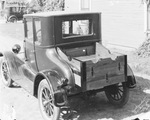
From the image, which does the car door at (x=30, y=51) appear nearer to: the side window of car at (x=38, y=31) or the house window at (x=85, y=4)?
the side window of car at (x=38, y=31)

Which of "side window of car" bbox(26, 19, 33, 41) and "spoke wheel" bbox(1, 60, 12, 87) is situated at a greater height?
"side window of car" bbox(26, 19, 33, 41)

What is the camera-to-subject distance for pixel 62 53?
198 inches

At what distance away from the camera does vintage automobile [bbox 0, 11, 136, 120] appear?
441 cm

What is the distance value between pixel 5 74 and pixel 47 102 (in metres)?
2.61

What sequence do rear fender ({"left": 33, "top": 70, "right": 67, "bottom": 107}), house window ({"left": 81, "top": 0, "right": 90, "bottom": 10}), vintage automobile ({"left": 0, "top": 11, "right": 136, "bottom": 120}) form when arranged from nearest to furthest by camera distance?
rear fender ({"left": 33, "top": 70, "right": 67, "bottom": 107})
vintage automobile ({"left": 0, "top": 11, "right": 136, "bottom": 120})
house window ({"left": 81, "top": 0, "right": 90, "bottom": 10})

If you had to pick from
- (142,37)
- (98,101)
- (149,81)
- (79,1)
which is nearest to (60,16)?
(98,101)

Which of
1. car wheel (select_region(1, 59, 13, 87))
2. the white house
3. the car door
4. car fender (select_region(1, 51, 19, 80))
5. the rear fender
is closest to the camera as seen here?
the rear fender

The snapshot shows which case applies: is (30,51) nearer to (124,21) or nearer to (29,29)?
(29,29)

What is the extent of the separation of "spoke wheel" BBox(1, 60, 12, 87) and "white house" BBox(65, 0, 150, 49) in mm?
5495

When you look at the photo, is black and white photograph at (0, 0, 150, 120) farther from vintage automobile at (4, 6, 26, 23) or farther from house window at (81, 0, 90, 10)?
vintage automobile at (4, 6, 26, 23)

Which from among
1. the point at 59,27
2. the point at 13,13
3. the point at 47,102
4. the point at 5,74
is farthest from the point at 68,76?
the point at 13,13

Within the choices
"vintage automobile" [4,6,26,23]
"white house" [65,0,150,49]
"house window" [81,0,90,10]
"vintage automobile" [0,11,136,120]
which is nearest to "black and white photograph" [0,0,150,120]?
"vintage automobile" [0,11,136,120]

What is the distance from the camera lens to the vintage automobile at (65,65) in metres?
4.41

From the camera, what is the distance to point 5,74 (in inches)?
271
